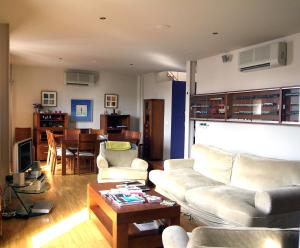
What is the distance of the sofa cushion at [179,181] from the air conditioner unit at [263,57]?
6.13 feet

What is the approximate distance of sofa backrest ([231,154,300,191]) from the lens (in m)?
3.43

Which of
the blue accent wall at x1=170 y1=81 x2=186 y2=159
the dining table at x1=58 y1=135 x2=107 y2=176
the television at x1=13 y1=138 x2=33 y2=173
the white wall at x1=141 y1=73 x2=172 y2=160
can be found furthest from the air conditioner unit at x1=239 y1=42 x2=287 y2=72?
the television at x1=13 y1=138 x2=33 y2=173

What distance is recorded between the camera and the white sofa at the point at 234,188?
298cm

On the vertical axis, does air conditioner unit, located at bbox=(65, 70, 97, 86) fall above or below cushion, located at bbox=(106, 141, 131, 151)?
above

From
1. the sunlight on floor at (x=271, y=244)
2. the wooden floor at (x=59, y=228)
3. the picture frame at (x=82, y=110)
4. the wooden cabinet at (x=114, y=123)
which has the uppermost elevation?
the picture frame at (x=82, y=110)

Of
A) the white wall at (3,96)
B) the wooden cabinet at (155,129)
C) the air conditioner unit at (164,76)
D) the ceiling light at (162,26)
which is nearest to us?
the ceiling light at (162,26)

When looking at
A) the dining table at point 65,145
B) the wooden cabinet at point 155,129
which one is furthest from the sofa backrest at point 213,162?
the wooden cabinet at point 155,129

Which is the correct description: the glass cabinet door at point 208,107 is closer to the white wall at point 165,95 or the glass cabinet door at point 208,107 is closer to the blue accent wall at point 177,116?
the blue accent wall at point 177,116

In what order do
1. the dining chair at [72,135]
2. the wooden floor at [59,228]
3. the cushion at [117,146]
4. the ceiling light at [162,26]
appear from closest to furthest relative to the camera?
the wooden floor at [59,228]
the ceiling light at [162,26]
the cushion at [117,146]
the dining chair at [72,135]

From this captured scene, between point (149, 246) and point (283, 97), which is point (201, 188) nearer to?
point (149, 246)

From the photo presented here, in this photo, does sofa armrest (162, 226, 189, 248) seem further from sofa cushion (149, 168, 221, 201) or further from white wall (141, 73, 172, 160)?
white wall (141, 73, 172, 160)

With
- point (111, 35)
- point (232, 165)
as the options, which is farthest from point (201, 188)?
point (111, 35)

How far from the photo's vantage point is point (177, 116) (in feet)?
25.4

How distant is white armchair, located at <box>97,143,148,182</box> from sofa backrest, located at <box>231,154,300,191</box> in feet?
5.16
